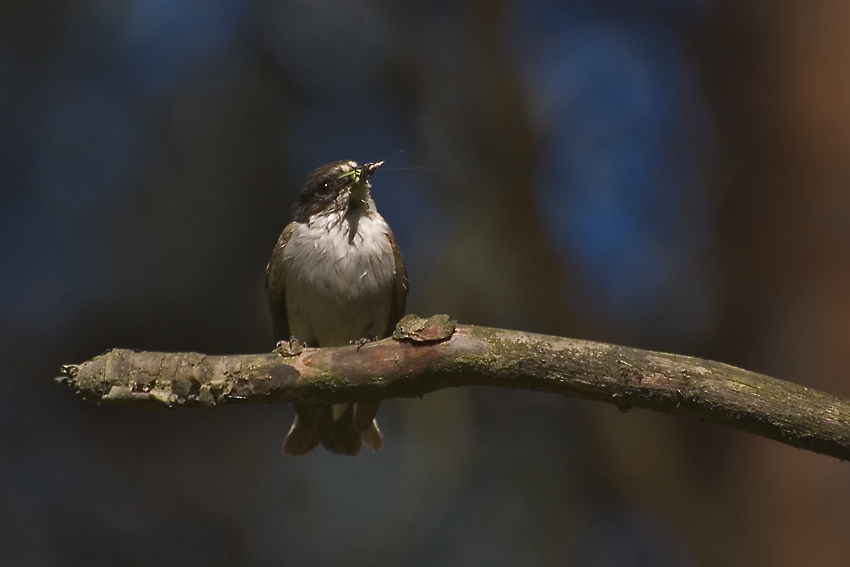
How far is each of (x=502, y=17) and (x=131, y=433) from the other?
18.9 ft

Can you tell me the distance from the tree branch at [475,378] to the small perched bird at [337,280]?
166 centimetres

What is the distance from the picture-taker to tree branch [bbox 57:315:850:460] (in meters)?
3.32

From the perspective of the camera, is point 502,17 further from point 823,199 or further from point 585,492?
point 585,492

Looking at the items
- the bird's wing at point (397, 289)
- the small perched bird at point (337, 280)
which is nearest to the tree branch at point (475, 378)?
the small perched bird at point (337, 280)

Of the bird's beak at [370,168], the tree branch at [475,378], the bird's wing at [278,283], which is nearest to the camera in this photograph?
the tree branch at [475,378]

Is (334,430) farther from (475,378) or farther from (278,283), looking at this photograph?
(475,378)

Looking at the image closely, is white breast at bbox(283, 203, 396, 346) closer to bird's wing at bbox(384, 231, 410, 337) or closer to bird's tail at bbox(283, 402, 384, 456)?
bird's wing at bbox(384, 231, 410, 337)

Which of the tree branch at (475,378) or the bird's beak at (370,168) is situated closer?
the tree branch at (475,378)

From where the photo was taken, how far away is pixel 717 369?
3.39m

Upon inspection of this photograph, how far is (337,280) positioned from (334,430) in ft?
3.61

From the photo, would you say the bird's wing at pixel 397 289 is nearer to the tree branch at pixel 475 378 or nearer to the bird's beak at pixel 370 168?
the bird's beak at pixel 370 168

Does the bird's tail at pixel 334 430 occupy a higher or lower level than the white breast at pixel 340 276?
lower

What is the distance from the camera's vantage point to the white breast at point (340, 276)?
5301mm

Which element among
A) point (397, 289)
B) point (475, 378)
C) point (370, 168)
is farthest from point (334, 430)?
A: point (475, 378)
